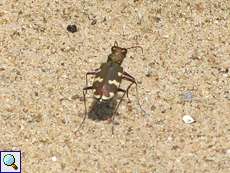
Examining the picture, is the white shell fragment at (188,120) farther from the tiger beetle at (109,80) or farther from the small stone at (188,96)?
the tiger beetle at (109,80)

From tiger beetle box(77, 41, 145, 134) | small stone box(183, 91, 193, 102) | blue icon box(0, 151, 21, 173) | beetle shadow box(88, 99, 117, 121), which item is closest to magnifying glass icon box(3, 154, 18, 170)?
blue icon box(0, 151, 21, 173)

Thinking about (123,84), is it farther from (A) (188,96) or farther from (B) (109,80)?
(B) (109,80)

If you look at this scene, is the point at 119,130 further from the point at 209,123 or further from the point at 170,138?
the point at 209,123

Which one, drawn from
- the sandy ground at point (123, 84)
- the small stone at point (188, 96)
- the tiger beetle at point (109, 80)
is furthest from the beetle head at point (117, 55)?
the small stone at point (188, 96)

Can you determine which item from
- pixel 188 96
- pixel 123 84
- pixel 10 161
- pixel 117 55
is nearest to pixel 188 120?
pixel 188 96

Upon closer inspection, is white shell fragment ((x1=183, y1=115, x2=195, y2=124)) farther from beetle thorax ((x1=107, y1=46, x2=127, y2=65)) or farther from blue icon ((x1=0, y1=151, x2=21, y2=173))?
blue icon ((x1=0, y1=151, x2=21, y2=173))

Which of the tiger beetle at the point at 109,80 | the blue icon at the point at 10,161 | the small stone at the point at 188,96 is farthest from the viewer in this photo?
the small stone at the point at 188,96
